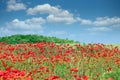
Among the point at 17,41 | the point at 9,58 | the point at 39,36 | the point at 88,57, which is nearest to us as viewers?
the point at 9,58

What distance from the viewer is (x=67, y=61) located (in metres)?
13.7

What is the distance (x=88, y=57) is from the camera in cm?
1558

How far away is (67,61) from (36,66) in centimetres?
122

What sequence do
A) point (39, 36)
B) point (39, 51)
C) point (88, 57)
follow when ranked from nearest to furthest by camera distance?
point (88, 57) → point (39, 51) → point (39, 36)

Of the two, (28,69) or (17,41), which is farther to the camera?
(17,41)

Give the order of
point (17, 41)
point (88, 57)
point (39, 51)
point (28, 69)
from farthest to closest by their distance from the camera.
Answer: point (17, 41) → point (39, 51) → point (88, 57) → point (28, 69)

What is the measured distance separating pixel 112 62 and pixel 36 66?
3.16m

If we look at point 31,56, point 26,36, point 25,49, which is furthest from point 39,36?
point 31,56

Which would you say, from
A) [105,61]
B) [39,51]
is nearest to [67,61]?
[105,61]

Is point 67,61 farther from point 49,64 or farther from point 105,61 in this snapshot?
point 105,61

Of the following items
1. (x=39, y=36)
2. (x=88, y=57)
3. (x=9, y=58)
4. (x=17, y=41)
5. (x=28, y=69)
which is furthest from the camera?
(x=39, y=36)

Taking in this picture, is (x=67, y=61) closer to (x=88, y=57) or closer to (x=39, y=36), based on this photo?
(x=88, y=57)

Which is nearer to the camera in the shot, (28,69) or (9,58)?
(28,69)

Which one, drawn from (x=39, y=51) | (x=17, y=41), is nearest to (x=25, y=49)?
(x=39, y=51)
